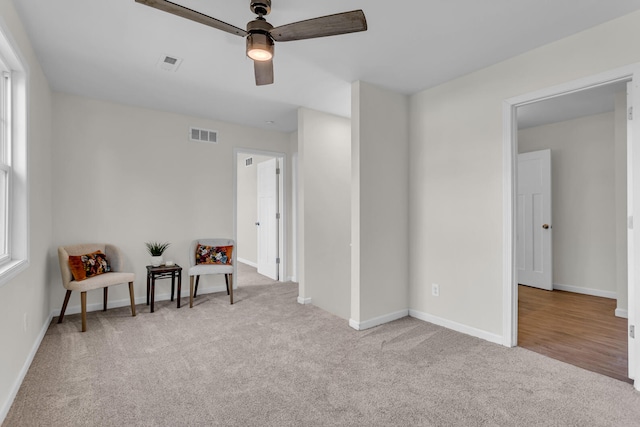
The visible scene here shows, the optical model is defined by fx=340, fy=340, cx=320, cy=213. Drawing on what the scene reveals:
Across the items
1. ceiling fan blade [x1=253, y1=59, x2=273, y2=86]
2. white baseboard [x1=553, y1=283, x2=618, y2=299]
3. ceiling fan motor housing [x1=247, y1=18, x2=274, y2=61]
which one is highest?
ceiling fan motor housing [x1=247, y1=18, x2=274, y2=61]

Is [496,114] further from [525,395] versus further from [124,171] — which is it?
[124,171]

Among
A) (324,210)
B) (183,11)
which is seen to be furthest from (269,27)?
(324,210)

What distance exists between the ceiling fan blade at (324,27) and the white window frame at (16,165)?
69.8 inches

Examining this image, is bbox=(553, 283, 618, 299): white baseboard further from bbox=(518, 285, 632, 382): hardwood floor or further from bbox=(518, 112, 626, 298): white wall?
bbox=(518, 285, 632, 382): hardwood floor

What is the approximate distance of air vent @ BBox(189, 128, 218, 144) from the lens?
4.50 metres

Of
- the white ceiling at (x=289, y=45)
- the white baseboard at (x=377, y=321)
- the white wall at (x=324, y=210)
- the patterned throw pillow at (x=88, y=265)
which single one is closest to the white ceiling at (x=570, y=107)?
the white ceiling at (x=289, y=45)

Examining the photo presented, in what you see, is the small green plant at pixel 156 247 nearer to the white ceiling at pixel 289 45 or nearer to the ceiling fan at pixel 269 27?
the white ceiling at pixel 289 45

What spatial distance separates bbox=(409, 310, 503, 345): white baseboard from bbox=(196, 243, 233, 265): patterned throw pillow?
7.66ft

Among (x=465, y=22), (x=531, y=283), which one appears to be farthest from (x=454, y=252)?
(x=531, y=283)

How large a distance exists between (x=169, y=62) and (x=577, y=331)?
173 inches

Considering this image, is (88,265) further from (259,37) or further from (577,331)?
(577,331)

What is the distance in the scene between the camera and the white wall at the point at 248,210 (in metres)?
6.88

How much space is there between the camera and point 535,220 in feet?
16.7

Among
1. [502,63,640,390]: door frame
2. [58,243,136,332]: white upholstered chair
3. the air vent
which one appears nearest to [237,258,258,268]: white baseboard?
the air vent
